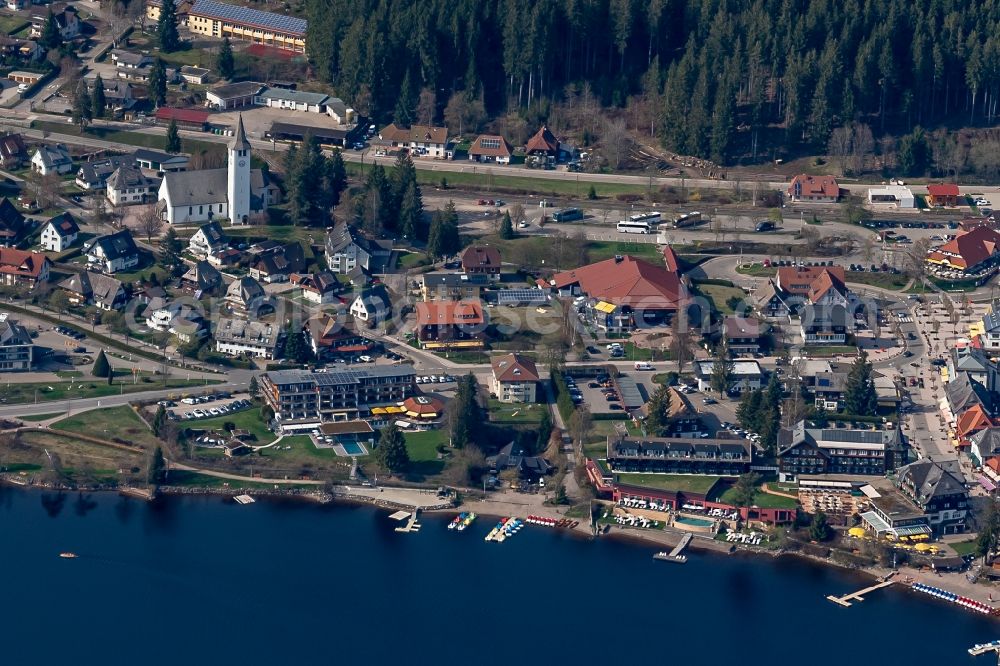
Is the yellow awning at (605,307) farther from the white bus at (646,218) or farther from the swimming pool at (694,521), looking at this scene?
the swimming pool at (694,521)

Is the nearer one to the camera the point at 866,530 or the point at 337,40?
the point at 866,530

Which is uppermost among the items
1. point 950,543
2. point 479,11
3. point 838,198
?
point 479,11

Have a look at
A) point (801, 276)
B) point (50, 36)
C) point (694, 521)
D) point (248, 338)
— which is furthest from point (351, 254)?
point (50, 36)

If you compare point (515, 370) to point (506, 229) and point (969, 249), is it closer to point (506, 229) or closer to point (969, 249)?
point (506, 229)

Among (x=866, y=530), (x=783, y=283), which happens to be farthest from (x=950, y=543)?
(x=783, y=283)

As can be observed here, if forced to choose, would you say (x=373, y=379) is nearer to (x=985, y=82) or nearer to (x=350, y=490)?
(x=350, y=490)

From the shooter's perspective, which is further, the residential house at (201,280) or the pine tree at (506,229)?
the pine tree at (506,229)

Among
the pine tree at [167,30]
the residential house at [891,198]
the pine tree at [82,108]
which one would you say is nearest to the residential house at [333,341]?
the pine tree at [82,108]
